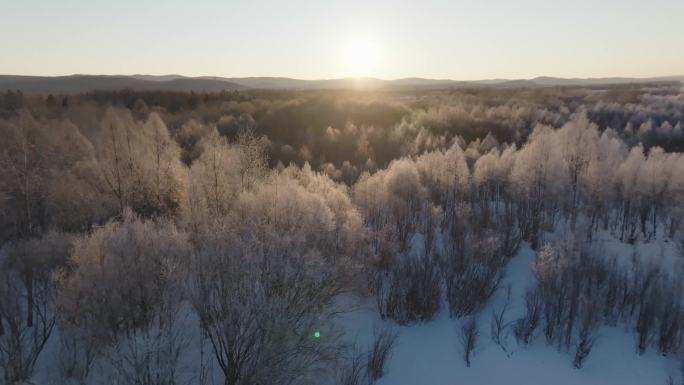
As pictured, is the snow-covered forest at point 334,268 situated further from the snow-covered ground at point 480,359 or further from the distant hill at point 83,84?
the distant hill at point 83,84

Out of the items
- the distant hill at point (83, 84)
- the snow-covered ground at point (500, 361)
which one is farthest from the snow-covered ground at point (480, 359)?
the distant hill at point (83, 84)

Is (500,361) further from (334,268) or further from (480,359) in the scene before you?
(334,268)

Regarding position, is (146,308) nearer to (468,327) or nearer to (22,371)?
(22,371)

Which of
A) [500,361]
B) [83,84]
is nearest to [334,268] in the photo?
[500,361]

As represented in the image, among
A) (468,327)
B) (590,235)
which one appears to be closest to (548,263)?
(468,327)

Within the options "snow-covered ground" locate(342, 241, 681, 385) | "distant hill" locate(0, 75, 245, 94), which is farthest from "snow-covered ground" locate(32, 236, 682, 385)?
"distant hill" locate(0, 75, 245, 94)
